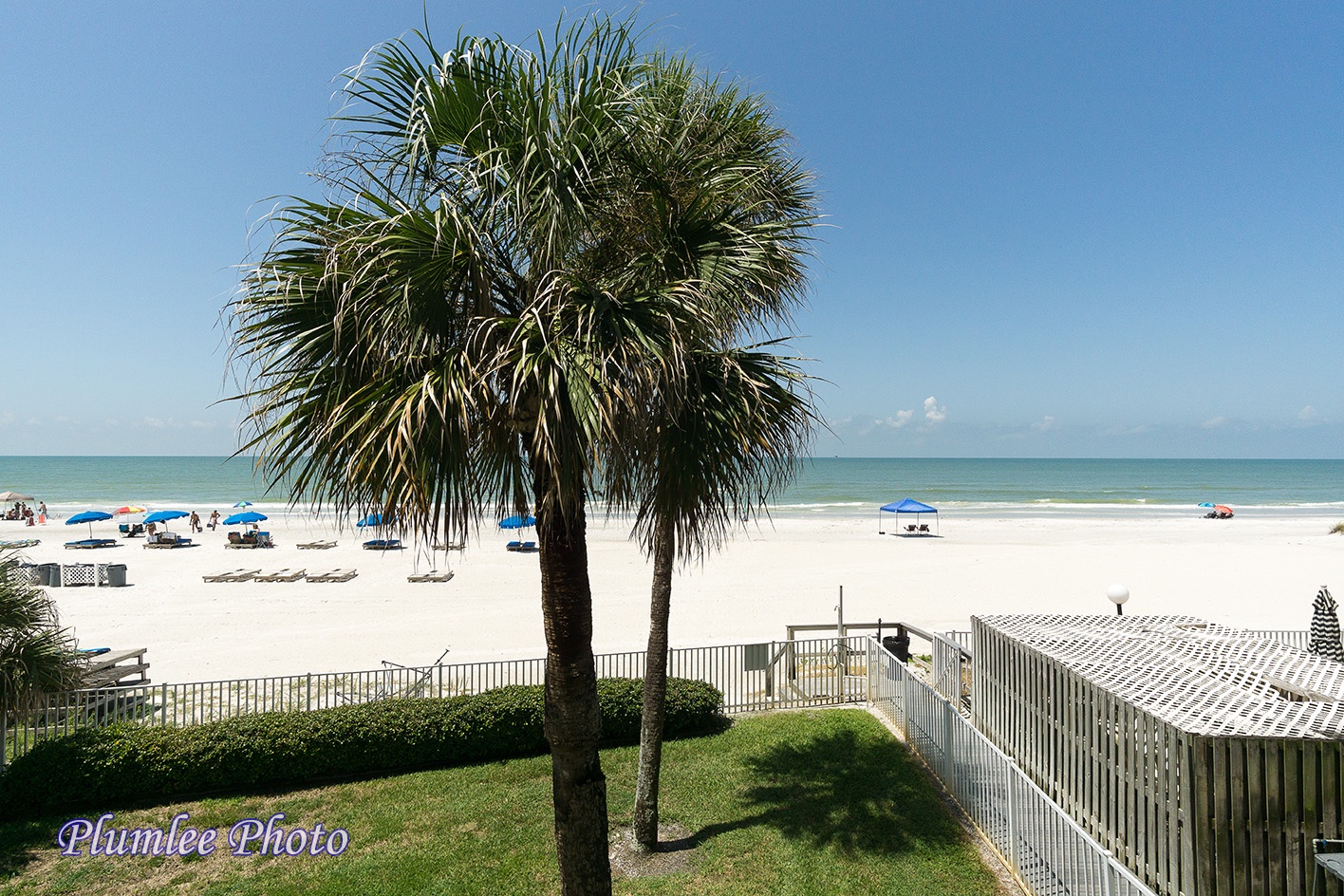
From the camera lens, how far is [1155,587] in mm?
23438

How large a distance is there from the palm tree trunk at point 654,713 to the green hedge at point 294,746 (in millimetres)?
2675

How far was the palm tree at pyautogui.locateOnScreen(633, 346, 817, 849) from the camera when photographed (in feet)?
13.6

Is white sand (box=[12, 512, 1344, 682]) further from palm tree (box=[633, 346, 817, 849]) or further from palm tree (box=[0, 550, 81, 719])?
palm tree (box=[633, 346, 817, 849])

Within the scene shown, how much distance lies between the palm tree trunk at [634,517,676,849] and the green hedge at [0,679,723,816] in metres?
2.68

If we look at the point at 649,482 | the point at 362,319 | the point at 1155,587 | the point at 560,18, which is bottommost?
the point at 1155,587

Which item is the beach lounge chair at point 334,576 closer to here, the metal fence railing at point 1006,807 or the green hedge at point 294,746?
the green hedge at point 294,746

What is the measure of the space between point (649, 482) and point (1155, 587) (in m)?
26.1

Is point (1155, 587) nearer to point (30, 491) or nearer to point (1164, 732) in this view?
point (1164, 732)

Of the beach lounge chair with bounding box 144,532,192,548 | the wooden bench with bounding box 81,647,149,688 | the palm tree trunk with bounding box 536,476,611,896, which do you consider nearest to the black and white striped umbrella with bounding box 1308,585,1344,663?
the palm tree trunk with bounding box 536,476,611,896

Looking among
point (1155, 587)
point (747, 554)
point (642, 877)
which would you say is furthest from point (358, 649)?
point (1155, 587)

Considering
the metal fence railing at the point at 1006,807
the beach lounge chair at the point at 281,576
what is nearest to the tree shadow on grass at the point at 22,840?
the metal fence railing at the point at 1006,807

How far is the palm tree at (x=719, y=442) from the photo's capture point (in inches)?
163

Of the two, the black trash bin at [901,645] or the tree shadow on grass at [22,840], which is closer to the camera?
the tree shadow on grass at [22,840]

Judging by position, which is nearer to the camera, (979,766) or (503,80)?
(503,80)
